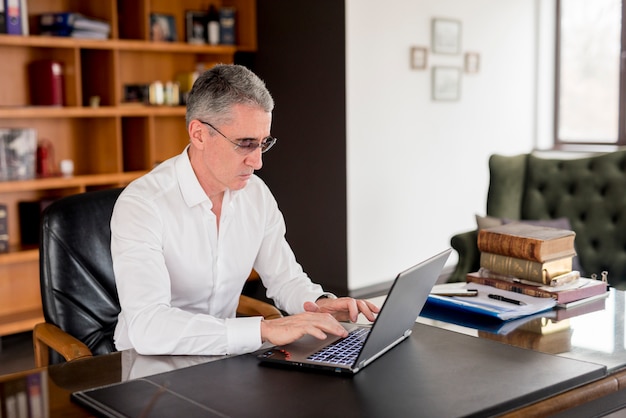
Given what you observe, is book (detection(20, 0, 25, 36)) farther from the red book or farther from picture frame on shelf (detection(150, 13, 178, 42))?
picture frame on shelf (detection(150, 13, 178, 42))

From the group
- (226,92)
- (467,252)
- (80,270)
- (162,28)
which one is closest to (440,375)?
(226,92)

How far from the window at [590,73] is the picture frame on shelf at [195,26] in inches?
109

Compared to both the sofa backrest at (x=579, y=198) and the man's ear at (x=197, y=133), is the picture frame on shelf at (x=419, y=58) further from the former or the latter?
the man's ear at (x=197, y=133)

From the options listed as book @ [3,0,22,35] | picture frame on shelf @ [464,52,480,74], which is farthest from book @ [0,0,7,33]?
picture frame on shelf @ [464,52,480,74]

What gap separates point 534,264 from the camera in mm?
2002

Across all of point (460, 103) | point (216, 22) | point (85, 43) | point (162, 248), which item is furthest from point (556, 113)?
point (162, 248)

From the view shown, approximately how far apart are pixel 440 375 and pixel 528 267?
724 mm

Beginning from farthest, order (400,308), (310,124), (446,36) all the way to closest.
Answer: (446,36) < (310,124) < (400,308)

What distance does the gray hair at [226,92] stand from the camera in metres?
1.84

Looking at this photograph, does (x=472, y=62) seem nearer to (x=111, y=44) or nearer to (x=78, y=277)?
(x=111, y=44)

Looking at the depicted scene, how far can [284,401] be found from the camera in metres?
1.27

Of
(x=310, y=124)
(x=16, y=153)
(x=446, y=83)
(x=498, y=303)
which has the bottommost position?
(x=498, y=303)

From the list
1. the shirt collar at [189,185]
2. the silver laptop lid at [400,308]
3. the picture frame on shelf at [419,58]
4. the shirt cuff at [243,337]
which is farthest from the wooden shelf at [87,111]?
the silver laptop lid at [400,308]

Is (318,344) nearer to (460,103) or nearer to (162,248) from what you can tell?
(162,248)
